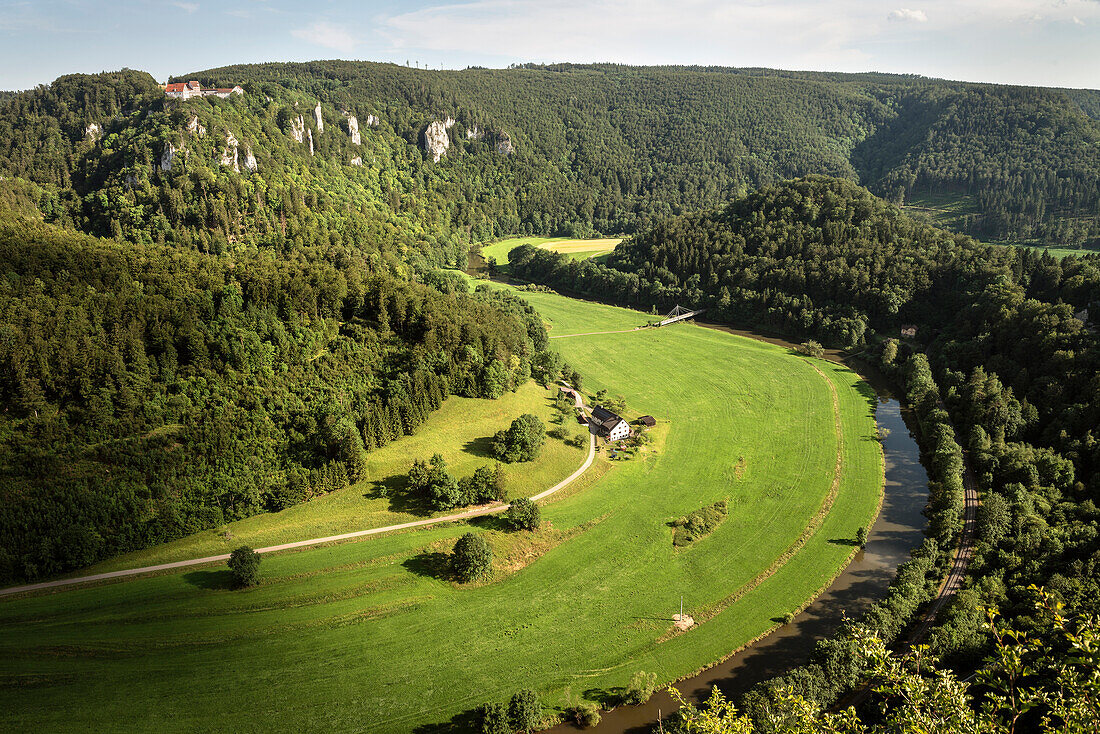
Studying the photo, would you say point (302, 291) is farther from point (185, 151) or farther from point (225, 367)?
point (185, 151)

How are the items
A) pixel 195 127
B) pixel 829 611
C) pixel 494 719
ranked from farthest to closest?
pixel 195 127
pixel 829 611
pixel 494 719

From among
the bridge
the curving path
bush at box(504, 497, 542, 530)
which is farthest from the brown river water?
the bridge

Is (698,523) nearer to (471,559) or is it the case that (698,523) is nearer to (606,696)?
(606,696)

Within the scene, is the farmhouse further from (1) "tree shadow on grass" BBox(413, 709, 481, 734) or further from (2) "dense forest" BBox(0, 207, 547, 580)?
(1) "tree shadow on grass" BBox(413, 709, 481, 734)

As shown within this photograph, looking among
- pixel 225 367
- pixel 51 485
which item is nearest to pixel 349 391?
pixel 225 367

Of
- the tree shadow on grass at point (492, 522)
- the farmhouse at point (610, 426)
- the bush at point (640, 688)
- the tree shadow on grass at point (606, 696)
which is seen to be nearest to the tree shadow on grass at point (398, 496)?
the tree shadow on grass at point (492, 522)

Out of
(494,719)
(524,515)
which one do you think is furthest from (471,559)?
(494,719)
